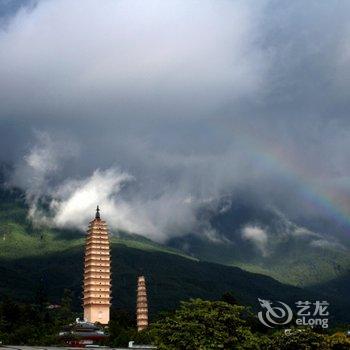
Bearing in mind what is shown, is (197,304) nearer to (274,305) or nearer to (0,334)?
(274,305)

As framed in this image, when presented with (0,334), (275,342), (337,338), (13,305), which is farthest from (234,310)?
(13,305)

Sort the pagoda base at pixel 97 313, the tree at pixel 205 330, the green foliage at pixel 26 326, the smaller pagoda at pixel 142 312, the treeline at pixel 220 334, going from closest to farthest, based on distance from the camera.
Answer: the tree at pixel 205 330, the treeline at pixel 220 334, the green foliage at pixel 26 326, the smaller pagoda at pixel 142 312, the pagoda base at pixel 97 313

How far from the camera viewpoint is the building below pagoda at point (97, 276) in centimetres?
16512

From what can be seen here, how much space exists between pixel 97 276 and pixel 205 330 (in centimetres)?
10985

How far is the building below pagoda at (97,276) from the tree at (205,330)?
324ft

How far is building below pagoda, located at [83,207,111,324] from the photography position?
165125 mm

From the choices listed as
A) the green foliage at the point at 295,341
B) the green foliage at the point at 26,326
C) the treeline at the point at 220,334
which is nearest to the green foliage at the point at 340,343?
the treeline at the point at 220,334

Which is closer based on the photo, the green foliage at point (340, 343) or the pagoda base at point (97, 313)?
the green foliage at point (340, 343)

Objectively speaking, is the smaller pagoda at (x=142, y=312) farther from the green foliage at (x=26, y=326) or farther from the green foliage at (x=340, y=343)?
the green foliage at (x=340, y=343)

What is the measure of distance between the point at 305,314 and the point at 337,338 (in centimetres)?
1251

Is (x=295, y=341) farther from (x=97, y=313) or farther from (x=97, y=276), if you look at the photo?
(x=97, y=276)

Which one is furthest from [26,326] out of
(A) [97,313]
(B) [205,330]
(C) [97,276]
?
(B) [205,330]

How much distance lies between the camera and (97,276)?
172250mm

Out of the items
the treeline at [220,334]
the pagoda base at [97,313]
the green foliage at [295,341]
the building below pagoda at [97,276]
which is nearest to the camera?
the treeline at [220,334]
